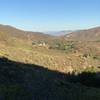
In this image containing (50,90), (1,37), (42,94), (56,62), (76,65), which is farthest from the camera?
(1,37)

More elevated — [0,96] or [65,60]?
[0,96]

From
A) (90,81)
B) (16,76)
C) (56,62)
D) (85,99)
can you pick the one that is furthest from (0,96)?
(56,62)

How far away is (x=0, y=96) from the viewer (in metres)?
5.38

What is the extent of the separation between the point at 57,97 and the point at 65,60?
81.9 m

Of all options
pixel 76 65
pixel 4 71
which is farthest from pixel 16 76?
pixel 76 65

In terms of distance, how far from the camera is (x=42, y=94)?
5488 millimetres

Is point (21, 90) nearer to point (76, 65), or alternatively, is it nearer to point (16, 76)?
point (16, 76)


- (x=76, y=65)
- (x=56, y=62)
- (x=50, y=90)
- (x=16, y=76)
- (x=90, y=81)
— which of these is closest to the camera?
(x=50, y=90)

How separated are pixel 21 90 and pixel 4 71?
24274 mm

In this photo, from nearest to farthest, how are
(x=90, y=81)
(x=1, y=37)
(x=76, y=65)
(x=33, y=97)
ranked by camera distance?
(x=33, y=97), (x=90, y=81), (x=76, y=65), (x=1, y=37)

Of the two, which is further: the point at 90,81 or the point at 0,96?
the point at 90,81

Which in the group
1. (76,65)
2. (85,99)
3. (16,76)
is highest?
(85,99)

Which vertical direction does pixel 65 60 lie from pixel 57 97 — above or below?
below

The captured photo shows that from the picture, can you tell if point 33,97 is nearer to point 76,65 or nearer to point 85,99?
point 85,99
